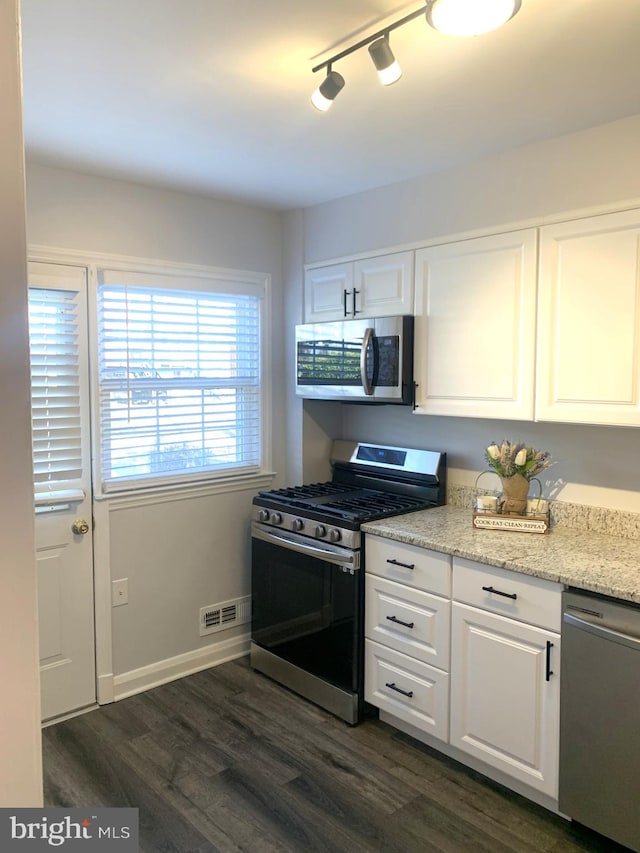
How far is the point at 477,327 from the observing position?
275cm

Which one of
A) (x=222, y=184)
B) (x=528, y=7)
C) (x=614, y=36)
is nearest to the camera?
(x=528, y=7)

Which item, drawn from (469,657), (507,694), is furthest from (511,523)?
(507,694)

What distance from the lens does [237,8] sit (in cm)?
160

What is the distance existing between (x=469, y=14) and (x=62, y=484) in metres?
2.47

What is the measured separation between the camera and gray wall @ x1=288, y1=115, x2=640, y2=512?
2.42 metres

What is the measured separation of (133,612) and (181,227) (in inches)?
77.5

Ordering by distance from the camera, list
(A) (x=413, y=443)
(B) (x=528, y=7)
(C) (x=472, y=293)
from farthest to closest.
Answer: (A) (x=413, y=443) < (C) (x=472, y=293) < (B) (x=528, y=7)

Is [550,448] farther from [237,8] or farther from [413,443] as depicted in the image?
[237,8]

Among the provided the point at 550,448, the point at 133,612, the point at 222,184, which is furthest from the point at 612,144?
the point at 133,612

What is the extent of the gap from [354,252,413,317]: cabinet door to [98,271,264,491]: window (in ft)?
2.26

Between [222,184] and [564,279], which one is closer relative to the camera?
[564,279]

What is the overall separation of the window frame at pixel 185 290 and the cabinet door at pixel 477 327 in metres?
1.04

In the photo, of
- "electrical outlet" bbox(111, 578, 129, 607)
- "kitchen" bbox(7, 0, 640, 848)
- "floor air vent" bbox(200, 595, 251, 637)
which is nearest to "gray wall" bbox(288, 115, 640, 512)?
"kitchen" bbox(7, 0, 640, 848)

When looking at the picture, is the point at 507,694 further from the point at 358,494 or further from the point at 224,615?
the point at 224,615
